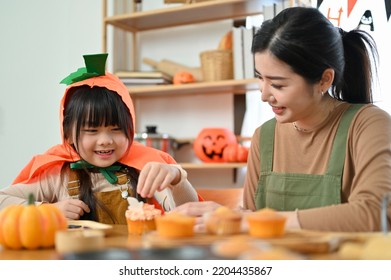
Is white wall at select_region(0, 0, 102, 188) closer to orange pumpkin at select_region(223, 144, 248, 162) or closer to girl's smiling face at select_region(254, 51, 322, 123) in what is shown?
orange pumpkin at select_region(223, 144, 248, 162)

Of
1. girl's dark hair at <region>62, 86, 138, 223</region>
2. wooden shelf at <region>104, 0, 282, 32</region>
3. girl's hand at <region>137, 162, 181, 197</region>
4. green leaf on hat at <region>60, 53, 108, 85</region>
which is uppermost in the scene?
wooden shelf at <region>104, 0, 282, 32</region>

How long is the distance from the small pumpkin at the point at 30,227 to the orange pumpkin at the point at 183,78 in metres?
1.91

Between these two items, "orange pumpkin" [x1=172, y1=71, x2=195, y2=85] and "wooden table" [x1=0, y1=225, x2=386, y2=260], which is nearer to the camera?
"wooden table" [x1=0, y1=225, x2=386, y2=260]

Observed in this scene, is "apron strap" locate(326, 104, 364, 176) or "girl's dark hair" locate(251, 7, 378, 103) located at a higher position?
"girl's dark hair" locate(251, 7, 378, 103)

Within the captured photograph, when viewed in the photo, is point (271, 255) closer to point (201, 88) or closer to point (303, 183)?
point (303, 183)

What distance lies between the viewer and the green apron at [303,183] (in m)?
1.07

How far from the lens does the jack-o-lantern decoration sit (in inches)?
100

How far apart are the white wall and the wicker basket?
0.88 metres

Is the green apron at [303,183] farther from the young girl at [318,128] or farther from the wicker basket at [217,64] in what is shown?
the wicker basket at [217,64]

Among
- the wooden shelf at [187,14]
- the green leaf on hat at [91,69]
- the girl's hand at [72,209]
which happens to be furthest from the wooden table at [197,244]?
the wooden shelf at [187,14]

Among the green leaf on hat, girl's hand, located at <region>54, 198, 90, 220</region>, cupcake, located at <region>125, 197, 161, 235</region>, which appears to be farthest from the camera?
the green leaf on hat

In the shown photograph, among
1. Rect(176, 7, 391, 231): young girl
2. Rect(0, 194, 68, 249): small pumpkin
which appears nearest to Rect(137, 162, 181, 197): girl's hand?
Rect(176, 7, 391, 231): young girl

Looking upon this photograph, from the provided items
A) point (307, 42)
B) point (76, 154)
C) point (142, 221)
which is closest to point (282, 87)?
point (307, 42)

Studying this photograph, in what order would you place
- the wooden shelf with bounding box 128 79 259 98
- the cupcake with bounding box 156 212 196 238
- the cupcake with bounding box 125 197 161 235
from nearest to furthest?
1. the cupcake with bounding box 156 212 196 238
2. the cupcake with bounding box 125 197 161 235
3. the wooden shelf with bounding box 128 79 259 98
